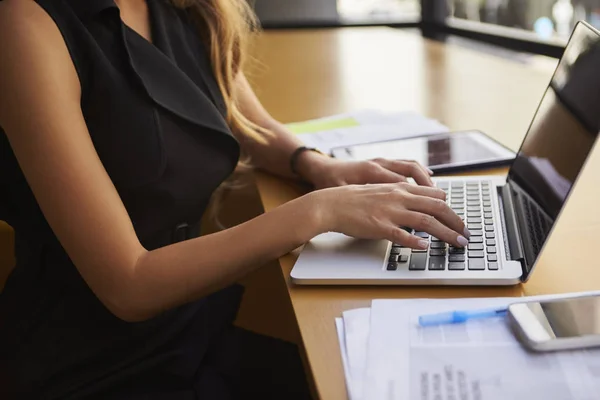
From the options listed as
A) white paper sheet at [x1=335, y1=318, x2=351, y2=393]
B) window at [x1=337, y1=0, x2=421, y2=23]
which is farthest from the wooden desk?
window at [x1=337, y1=0, x2=421, y2=23]

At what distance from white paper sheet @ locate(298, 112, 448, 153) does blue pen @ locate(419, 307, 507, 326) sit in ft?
2.08

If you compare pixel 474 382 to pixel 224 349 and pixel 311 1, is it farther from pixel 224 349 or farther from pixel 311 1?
pixel 311 1

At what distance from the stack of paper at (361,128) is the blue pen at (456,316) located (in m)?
0.64

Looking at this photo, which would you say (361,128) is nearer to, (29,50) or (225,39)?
(225,39)

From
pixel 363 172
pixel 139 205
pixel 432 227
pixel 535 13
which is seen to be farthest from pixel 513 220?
pixel 535 13

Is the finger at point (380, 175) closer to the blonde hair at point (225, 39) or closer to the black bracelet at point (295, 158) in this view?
the black bracelet at point (295, 158)

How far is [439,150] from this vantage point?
1.17 m

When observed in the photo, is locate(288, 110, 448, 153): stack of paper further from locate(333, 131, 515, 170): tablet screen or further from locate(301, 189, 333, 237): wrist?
locate(301, 189, 333, 237): wrist

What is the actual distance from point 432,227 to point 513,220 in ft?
0.43

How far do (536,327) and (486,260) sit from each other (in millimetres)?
151

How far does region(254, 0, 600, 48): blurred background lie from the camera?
192 centimetres

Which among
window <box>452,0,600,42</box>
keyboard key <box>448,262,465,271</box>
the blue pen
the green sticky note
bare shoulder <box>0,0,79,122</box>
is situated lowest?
window <box>452,0,600,42</box>

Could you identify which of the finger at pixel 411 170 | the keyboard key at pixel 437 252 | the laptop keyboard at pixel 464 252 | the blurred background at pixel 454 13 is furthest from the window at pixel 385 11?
the keyboard key at pixel 437 252

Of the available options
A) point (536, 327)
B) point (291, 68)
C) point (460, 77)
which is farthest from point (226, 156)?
point (291, 68)
